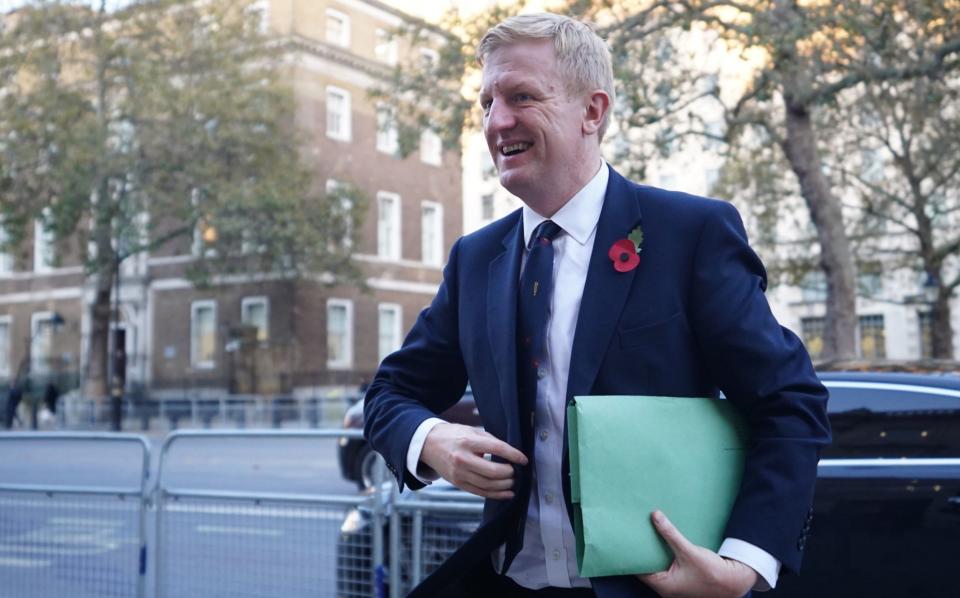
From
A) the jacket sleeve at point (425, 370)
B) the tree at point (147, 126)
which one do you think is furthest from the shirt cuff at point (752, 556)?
the tree at point (147, 126)

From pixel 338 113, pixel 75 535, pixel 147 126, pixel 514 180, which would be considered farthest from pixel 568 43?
pixel 338 113

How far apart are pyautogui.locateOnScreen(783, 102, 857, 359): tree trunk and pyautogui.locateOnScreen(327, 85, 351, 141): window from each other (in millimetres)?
26935

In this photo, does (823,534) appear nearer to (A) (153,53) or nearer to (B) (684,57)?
(B) (684,57)

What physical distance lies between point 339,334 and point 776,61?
29.8m

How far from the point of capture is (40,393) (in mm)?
41719

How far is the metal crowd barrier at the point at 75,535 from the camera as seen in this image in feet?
20.7

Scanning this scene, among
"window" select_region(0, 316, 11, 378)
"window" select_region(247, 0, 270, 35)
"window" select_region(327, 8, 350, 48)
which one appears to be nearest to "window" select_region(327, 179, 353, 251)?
"window" select_region(247, 0, 270, 35)

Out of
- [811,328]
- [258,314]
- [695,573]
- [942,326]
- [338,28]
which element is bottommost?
[695,573]

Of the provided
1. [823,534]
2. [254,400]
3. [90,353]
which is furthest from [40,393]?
[823,534]

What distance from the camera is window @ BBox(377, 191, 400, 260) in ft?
147

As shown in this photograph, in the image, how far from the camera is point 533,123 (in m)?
2.19

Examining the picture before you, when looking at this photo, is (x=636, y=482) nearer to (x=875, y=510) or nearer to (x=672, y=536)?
(x=672, y=536)

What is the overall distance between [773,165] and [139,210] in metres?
18.8

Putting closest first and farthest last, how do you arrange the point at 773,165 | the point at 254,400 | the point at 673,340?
the point at 673,340, the point at 773,165, the point at 254,400
